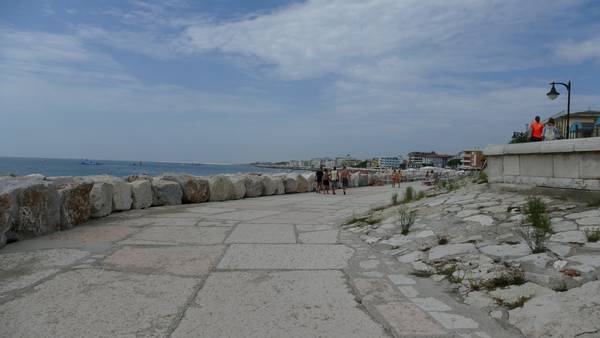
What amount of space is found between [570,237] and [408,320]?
2.22m

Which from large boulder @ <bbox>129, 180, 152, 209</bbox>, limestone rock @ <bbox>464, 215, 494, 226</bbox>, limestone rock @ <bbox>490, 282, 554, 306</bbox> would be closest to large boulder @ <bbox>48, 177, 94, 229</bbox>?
large boulder @ <bbox>129, 180, 152, 209</bbox>

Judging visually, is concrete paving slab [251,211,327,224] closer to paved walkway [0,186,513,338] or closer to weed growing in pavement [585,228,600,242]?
paved walkway [0,186,513,338]

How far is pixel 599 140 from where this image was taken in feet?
17.4

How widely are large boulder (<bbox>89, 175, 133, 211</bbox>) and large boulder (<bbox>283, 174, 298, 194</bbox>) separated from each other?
8438mm

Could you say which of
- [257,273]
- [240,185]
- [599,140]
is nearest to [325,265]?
[257,273]

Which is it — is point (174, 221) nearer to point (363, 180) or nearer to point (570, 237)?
point (570, 237)

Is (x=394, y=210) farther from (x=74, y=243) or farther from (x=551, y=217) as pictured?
(x=74, y=243)

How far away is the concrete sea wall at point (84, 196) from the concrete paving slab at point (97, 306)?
1.97m

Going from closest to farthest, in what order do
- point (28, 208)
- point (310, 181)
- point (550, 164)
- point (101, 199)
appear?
point (28, 208), point (550, 164), point (101, 199), point (310, 181)

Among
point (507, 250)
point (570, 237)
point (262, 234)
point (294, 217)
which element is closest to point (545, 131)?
point (294, 217)

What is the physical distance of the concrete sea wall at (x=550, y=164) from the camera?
5.45 metres

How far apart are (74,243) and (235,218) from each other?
327 centimetres

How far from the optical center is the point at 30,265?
4.52 m

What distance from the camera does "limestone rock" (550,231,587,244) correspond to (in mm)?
4122
